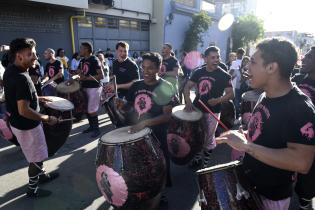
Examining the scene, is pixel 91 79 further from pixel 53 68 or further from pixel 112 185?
pixel 112 185

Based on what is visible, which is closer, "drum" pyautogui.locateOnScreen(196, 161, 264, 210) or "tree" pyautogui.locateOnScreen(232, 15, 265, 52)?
"drum" pyautogui.locateOnScreen(196, 161, 264, 210)

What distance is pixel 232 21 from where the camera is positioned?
28.2m

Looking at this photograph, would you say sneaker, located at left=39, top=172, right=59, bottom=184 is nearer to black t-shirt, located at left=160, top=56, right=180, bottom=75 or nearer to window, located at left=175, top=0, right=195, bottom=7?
black t-shirt, located at left=160, top=56, right=180, bottom=75

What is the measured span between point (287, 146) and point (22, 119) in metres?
2.97

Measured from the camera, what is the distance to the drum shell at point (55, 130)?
4.18 metres

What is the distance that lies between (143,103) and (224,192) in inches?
65.2

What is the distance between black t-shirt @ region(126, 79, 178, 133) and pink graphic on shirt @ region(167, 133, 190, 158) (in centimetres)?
80

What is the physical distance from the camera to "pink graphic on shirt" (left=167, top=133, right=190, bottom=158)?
415 cm

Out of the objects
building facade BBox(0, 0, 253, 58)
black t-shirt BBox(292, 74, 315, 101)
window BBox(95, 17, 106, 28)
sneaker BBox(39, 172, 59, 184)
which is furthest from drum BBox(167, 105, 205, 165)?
window BBox(95, 17, 106, 28)

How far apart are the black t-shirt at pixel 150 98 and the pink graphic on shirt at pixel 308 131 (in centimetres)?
181

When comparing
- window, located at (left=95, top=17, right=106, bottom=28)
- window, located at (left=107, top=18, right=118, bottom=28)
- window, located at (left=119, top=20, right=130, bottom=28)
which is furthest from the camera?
window, located at (left=119, top=20, right=130, bottom=28)

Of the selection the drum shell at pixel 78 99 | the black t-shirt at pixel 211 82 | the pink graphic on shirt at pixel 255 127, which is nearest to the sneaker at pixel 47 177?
the drum shell at pixel 78 99

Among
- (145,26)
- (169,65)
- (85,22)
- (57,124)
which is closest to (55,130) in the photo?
(57,124)

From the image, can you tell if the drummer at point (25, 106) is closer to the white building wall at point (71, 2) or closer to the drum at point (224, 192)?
the drum at point (224, 192)
